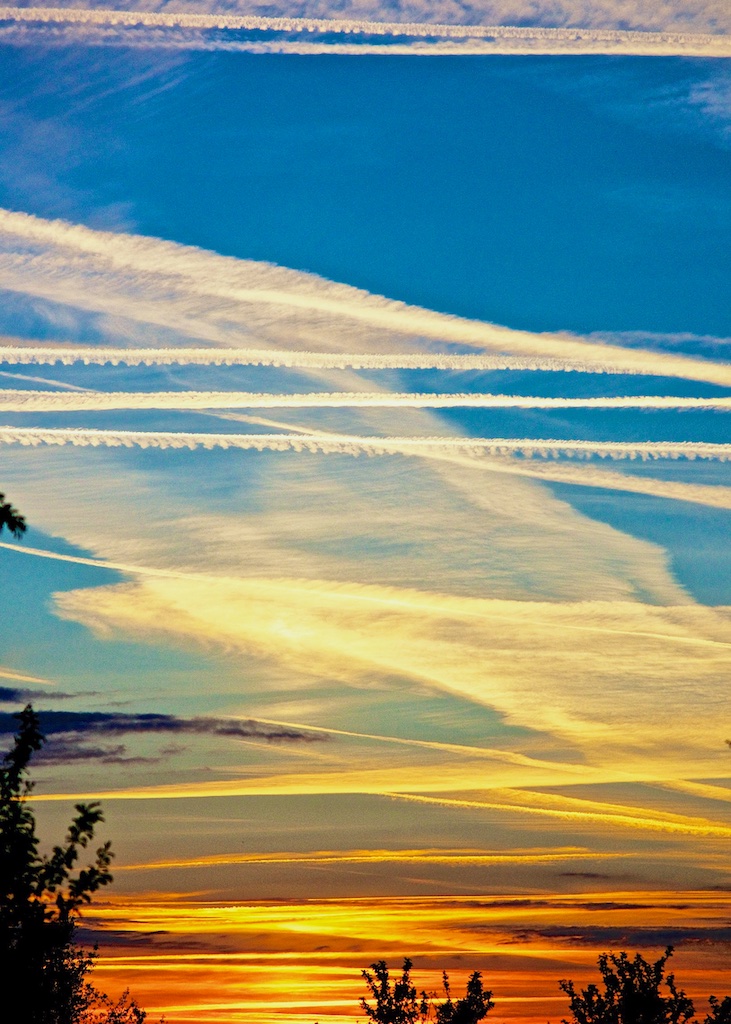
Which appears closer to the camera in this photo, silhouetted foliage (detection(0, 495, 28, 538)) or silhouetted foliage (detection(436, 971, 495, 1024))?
silhouetted foliage (detection(0, 495, 28, 538))

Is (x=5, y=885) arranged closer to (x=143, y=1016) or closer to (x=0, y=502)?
(x=0, y=502)

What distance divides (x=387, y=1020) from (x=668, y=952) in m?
17.9

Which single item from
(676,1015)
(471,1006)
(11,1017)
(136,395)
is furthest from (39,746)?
(471,1006)

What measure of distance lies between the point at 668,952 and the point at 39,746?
43635 millimetres

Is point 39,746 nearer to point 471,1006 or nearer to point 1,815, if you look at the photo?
point 1,815

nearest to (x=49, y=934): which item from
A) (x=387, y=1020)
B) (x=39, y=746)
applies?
(x=39, y=746)

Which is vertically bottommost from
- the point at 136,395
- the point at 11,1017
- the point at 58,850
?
the point at 11,1017

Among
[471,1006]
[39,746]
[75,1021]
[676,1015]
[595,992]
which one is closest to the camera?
[39,746]

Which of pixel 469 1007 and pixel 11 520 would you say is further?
pixel 469 1007

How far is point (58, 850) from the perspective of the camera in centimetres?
1689

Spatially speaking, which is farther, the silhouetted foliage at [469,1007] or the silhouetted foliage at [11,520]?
the silhouetted foliage at [469,1007]

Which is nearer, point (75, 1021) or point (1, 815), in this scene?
point (1, 815)

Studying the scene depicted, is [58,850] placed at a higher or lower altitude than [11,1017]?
higher

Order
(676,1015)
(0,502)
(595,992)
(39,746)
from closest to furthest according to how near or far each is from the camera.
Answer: (0,502), (39,746), (676,1015), (595,992)
